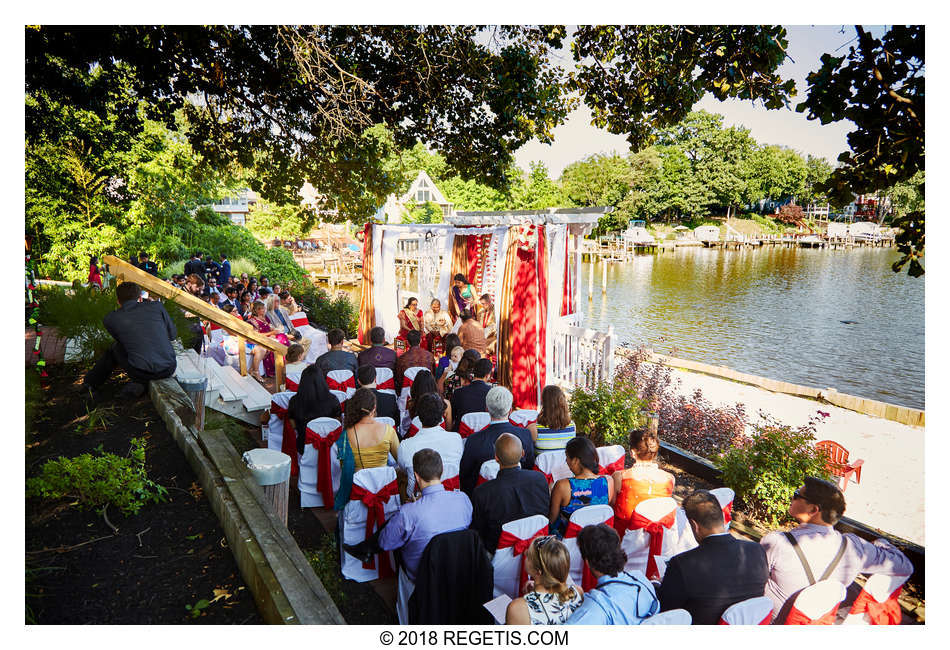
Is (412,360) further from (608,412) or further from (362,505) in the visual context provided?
(362,505)

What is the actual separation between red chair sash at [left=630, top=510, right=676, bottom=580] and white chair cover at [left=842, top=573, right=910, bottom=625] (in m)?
0.98

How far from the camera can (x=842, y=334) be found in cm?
1877

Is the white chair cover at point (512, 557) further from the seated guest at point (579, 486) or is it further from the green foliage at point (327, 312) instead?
the green foliage at point (327, 312)

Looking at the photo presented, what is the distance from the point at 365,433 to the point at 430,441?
53 centimetres

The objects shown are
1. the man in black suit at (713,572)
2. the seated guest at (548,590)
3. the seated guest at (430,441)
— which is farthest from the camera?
the seated guest at (430,441)

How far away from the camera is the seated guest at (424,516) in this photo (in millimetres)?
3094

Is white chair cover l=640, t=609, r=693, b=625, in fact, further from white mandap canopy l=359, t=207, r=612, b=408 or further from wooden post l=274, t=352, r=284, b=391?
wooden post l=274, t=352, r=284, b=391

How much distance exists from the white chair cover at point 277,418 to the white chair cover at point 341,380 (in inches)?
17.9

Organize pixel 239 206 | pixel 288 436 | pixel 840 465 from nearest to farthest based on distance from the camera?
pixel 840 465 < pixel 288 436 < pixel 239 206

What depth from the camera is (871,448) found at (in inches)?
273

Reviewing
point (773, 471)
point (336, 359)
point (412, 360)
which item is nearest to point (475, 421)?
point (412, 360)

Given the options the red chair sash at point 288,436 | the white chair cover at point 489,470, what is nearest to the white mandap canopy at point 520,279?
the red chair sash at point 288,436

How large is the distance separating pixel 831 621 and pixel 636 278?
33454 mm

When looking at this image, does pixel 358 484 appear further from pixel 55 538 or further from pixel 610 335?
pixel 610 335
